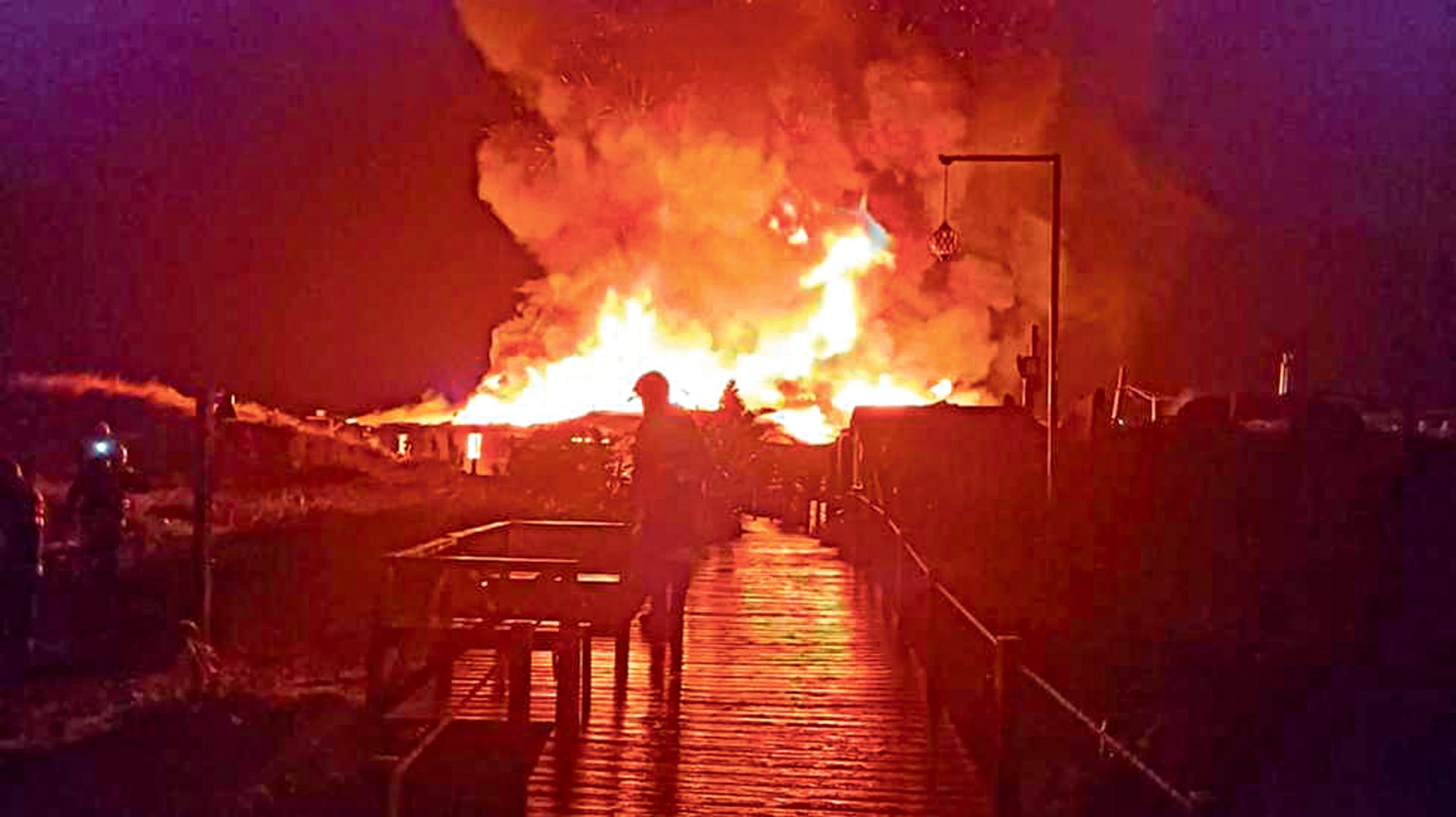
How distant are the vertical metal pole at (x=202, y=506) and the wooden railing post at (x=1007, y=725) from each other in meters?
5.65

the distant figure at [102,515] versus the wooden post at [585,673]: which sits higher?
the distant figure at [102,515]

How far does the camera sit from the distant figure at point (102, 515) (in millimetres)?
14359

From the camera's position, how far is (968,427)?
23.5m

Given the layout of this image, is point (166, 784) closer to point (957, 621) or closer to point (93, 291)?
point (957, 621)

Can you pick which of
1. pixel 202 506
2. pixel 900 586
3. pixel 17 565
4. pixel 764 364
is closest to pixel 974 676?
pixel 900 586

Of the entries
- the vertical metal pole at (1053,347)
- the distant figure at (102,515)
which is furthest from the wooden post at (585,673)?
the vertical metal pole at (1053,347)

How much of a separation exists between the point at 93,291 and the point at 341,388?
1073cm

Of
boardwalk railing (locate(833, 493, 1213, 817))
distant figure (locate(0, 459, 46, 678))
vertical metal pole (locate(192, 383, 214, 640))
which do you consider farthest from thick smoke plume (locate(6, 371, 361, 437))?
vertical metal pole (locate(192, 383, 214, 640))

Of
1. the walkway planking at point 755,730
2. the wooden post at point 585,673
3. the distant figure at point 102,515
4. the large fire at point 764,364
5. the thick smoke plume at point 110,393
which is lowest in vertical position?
the walkway planking at point 755,730

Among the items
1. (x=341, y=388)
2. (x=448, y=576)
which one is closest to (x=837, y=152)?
(x=341, y=388)

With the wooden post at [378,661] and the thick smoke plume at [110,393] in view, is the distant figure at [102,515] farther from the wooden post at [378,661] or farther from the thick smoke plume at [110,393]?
the thick smoke plume at [110,393]

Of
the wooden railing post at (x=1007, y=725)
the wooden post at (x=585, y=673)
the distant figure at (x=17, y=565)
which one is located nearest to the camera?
the wooden railing post at (x=1007, y=725)

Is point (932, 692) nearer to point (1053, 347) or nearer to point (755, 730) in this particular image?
point (755, 730)

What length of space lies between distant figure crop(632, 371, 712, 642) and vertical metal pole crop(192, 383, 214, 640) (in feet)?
9.64
